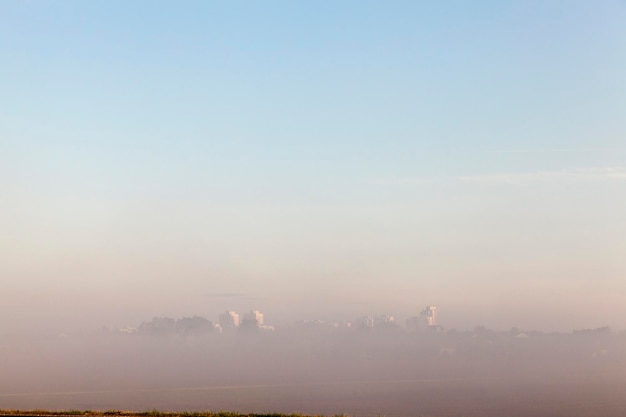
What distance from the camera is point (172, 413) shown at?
103250 millimetres

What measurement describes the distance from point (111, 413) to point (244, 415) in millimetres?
11655

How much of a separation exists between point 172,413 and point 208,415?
10.9ft

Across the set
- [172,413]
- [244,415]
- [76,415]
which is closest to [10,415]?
[76,415]

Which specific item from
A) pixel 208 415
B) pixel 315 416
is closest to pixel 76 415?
pixel 208 415

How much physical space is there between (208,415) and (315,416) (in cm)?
930

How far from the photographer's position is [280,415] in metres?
101

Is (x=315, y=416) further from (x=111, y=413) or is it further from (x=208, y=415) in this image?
(x=111, y=413)

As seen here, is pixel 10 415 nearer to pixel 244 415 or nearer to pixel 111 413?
pixel 111 413

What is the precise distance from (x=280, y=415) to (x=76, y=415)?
17.3 m

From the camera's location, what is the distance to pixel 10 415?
339 ft

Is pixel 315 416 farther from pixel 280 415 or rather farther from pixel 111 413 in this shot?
pixel 111 413

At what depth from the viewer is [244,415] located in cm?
10131

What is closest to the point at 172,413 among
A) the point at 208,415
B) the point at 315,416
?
the point at 208,415

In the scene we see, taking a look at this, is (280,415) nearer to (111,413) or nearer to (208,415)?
(208,415)
